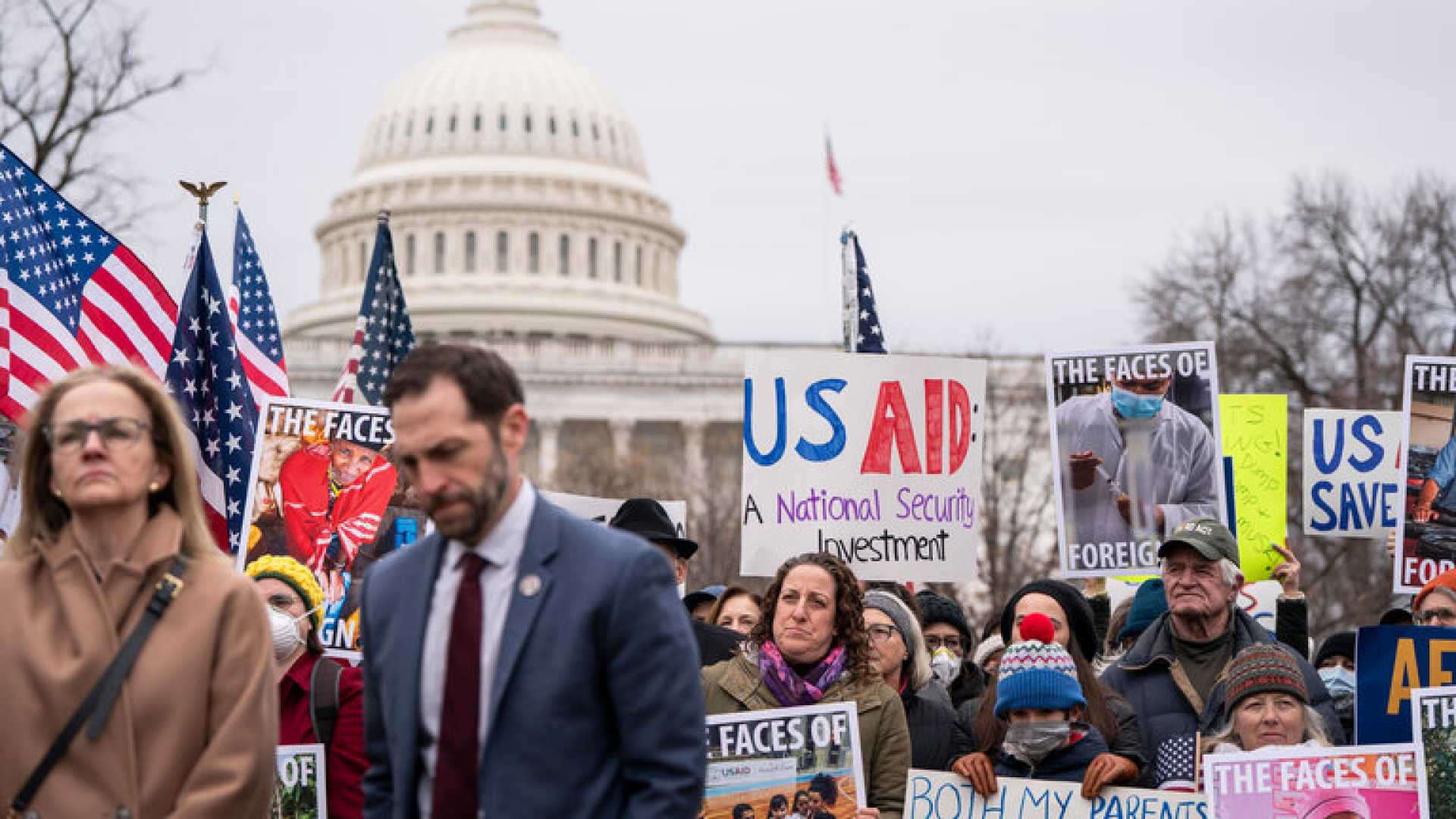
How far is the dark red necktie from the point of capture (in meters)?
5.06

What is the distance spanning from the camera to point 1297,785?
23.4 feet

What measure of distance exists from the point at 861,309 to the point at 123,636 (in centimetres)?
748

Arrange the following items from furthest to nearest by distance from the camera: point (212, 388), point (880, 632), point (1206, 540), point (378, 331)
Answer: point (378, 331), point (212, 388), point (880, 632), point (1206, 540)

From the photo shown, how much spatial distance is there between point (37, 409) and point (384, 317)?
7.13 metres

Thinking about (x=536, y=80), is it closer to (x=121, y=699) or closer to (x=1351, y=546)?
(x=1351, y=546)

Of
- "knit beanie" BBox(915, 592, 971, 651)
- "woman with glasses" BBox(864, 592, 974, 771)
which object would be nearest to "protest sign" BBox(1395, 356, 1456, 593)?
"knit beanie" BBox(915, 592, 971, 651)

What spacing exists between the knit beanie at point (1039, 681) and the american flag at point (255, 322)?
5106mm

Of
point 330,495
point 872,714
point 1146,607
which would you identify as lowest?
point 872,714

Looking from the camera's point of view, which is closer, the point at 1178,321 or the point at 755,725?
the point at 755,725

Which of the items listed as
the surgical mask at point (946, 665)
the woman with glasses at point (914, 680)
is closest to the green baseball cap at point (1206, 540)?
the woman with glasses at point (914, 680)

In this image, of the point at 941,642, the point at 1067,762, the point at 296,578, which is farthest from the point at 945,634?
the point at 296,578

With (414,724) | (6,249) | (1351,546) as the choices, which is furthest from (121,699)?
(1351,546)

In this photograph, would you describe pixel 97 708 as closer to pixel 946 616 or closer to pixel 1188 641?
pixel 1188 641

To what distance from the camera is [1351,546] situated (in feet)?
117
